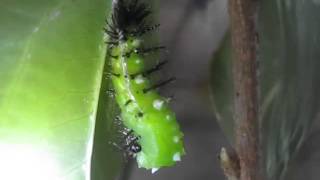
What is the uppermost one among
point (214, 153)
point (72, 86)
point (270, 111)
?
point (72, 86)

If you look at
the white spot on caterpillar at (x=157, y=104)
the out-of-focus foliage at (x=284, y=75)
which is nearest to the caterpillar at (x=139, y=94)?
the white spot on caterpillar at (x=157, y=104)

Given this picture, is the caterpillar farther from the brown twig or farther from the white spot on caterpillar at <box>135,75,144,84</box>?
the brown twig

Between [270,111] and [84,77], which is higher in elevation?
[84,77]

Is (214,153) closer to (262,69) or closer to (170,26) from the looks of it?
(170,26)

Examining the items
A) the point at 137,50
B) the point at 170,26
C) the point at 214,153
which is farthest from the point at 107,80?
the point at 214,153

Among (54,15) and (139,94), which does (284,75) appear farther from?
(54,15)

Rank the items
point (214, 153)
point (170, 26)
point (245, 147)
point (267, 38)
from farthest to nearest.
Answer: point (214, 153), point (170, 26), point (267, 38), point (245, 147)

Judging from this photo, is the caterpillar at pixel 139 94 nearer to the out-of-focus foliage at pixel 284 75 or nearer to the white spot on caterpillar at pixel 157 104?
the white spot on caterpillar at pixel 157 104

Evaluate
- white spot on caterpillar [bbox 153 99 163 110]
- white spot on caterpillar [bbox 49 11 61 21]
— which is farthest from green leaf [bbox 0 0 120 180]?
white spot on caterpillar [bbox 153 99 163 110]
